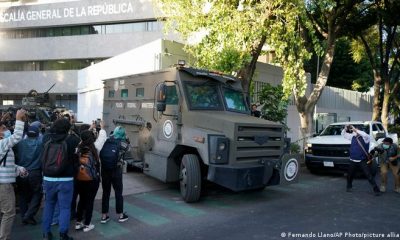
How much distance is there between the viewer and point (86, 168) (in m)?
6.34

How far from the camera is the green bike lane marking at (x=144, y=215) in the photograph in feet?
23.7

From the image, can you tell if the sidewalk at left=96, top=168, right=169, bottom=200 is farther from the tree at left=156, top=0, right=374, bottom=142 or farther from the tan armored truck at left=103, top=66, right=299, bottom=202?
the tree at left=156, top=0, right=374, bottom=142

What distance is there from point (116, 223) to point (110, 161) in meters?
1.11

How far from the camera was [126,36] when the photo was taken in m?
33.7

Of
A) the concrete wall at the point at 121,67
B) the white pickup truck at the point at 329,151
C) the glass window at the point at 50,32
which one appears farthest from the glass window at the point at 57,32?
the white pickup truck at the point at 329,151

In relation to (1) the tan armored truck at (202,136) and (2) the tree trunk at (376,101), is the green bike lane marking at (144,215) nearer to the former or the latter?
(1) the tan armored truck at (202,136)

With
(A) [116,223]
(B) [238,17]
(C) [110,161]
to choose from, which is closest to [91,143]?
(C) [110,161]

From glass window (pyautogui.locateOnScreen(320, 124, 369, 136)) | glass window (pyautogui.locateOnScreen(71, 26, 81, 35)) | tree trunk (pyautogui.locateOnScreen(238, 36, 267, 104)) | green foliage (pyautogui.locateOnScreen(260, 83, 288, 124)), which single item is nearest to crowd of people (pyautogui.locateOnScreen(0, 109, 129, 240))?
tree trunk (pyautogui.locateOnScreen(238, 36, 267, 104))

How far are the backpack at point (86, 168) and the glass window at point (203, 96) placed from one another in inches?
121

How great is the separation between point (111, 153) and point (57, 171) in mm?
1369

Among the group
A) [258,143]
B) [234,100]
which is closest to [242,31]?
[234,100]

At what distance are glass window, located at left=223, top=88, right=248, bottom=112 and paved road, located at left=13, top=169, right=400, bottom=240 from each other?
201 cm
